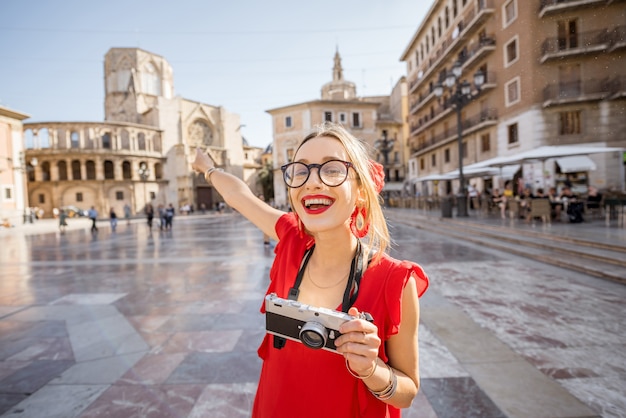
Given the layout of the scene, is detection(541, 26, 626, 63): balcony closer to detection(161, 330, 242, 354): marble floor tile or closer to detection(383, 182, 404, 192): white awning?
detection(161, 330, 242, 354): marble floor tile

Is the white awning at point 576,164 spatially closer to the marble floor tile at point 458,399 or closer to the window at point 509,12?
the window at point 509,12

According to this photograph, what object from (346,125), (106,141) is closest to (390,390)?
(346,125)

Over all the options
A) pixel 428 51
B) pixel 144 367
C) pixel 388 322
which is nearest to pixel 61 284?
pixel 144 367

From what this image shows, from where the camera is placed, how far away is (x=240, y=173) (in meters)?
52.4

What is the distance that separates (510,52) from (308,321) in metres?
24.2

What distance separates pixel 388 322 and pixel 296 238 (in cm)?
56

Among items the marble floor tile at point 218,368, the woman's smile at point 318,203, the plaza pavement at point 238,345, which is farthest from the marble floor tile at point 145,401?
the woman's smile at point 318,203

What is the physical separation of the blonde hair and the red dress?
12 cm

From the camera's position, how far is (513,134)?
1998 cm

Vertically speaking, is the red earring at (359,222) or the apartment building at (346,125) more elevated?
the apartment building at (346,125)

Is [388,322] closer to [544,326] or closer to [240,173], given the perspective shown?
[544,326]

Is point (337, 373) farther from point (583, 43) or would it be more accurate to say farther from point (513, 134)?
point (513, 134)

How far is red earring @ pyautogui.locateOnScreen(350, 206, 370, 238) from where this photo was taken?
1378 millimetres

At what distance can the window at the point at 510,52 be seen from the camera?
1898cm
